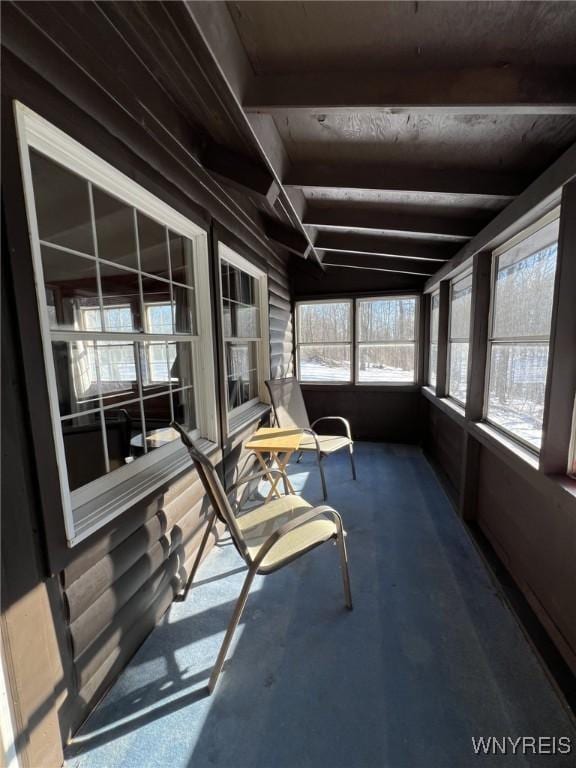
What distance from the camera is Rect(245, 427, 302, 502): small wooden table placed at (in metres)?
2.67

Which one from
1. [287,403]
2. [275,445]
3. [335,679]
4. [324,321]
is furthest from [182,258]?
[324,321]

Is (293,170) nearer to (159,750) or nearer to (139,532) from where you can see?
(139,532)

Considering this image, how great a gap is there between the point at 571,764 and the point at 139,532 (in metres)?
1.88

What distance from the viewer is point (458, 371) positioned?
10.6 feet

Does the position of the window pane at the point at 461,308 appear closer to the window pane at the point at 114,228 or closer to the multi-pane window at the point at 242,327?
the multi-pane window at the point at 242,327

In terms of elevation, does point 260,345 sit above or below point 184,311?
below

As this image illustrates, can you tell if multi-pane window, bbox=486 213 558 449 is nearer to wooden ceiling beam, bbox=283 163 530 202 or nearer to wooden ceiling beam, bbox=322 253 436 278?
wooden ceiling beam, bbox=283 163 530 202

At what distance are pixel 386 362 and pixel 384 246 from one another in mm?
1848

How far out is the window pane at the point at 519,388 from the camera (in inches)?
70.2

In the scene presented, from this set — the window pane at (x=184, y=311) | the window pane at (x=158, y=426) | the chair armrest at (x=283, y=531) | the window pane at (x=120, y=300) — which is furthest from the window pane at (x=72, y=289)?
the chair armrest at (x=283, y=531)

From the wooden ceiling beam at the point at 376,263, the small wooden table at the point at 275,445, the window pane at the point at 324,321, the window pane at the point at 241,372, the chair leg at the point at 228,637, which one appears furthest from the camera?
the window pane at the point at 324,321

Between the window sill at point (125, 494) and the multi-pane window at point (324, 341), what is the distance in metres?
3.28

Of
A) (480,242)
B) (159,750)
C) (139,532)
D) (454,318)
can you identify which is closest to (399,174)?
(480,242)

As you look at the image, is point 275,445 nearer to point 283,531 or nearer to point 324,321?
point 283,531
